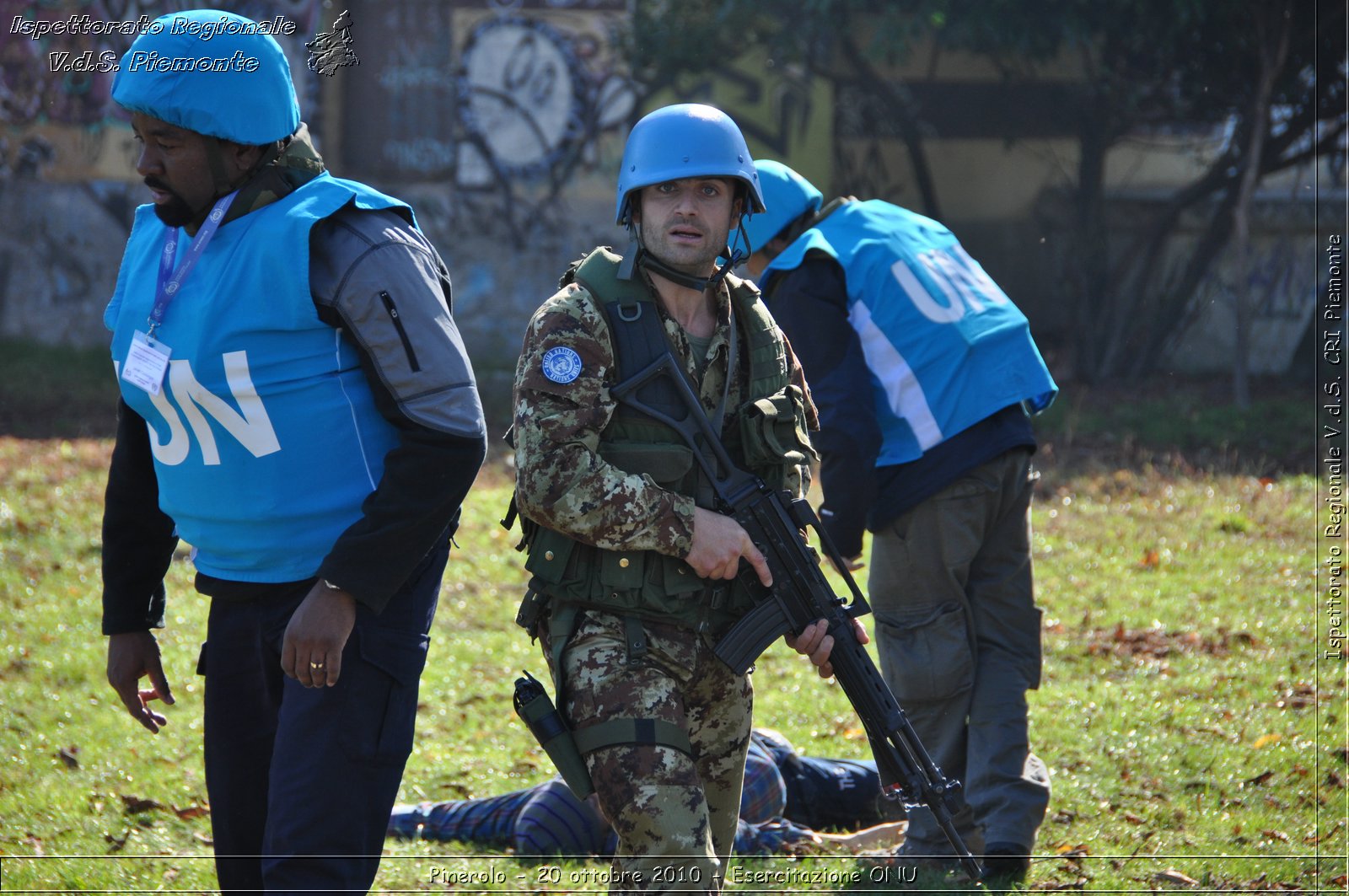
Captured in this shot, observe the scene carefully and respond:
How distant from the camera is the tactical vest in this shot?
310cm

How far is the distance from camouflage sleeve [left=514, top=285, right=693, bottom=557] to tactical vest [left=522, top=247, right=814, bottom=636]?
71 millimetres

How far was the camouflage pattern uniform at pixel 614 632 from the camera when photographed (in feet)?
9.55

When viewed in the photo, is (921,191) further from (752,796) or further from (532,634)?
(532,634)

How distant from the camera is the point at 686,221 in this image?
325 centimetres

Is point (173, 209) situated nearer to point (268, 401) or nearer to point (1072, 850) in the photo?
point (268, 401)

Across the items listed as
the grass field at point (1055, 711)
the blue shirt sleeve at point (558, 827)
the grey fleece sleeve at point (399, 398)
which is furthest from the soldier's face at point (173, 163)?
the blue shirt sleeve at point (558, 827)

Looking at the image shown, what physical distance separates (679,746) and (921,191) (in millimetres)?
12838

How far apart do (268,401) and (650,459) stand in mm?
879

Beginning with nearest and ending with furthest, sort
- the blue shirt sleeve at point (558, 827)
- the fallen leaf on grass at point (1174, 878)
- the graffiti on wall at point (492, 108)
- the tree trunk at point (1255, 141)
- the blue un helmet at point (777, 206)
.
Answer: the fallen leaf on grass at point (1174, 878) → the blue shirt sleeve at point (558, 827) → the blue un helmet at point (777, 206) → the tree trunk at point (1255, 141) → the graffiti on wall at point (492, 108)

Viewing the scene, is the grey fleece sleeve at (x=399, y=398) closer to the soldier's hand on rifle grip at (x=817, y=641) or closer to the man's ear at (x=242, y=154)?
the man's ear at (x=242, y=154)

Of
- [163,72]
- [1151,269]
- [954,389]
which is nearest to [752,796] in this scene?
[954,389]

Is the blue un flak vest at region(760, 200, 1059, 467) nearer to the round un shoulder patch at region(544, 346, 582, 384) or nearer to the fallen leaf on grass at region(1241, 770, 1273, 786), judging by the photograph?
the round un shoulder patch at region(544, 346, 582, 384)

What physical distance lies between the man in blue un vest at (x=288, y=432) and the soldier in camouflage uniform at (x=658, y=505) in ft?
0.86

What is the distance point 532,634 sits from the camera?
331cm
